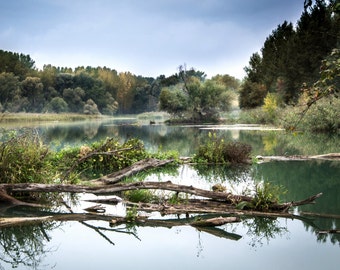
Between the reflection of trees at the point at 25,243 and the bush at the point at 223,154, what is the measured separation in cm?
917

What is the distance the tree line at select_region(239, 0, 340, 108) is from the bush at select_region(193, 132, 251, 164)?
19482mm

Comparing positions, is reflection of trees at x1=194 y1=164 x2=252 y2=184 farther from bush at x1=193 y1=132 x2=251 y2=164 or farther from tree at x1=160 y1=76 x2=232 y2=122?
tree at x1=160 y1=76 x2=232 y2=122

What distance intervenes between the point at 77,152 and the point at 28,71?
84274 millimetres

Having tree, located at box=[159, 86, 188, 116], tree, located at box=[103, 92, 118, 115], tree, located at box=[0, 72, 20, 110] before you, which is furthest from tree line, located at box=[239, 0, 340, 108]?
tree, located at box=[103, 92, 118, 115]

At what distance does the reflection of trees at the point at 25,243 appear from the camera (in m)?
5.92

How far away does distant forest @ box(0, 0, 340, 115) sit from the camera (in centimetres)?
4488

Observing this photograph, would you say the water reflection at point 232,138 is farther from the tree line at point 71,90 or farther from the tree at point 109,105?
the tree at point 109,105

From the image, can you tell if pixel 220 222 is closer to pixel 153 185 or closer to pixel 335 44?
pixel 153 185

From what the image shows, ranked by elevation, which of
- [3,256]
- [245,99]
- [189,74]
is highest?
[189,74]

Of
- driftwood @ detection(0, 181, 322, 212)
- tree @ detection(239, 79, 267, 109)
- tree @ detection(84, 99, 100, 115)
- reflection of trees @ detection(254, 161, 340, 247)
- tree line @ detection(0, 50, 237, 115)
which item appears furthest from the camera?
tree @ detection(84, 99, 100, 115)

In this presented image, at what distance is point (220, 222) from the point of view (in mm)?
6977

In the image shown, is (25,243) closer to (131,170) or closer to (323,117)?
(131,170)

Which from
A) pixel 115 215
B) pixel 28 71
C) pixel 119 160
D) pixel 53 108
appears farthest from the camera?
pixel 28 71

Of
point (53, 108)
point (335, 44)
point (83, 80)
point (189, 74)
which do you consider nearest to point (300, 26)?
point (335, 44)
